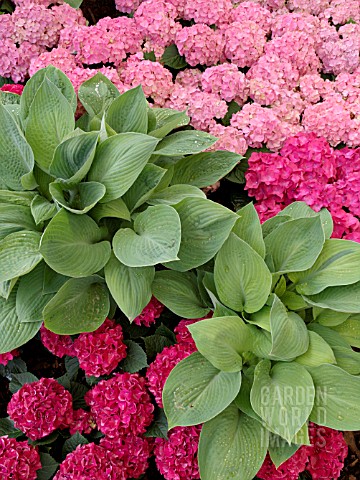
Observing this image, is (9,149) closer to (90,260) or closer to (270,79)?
(90,260)

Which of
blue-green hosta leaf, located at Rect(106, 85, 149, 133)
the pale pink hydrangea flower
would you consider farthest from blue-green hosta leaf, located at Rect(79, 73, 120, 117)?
the pale pink hydrangea flower

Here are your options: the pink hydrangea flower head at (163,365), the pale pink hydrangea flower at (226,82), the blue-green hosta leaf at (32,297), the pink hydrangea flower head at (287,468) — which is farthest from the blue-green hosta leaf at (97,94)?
the pink hydrangea flower head at (287,468)

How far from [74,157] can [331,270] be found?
780 mm

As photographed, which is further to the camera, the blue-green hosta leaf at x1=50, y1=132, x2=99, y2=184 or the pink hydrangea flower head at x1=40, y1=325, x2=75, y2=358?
the pink hydrangea flower head at x1=40, y1=325, x2=75, y2=358

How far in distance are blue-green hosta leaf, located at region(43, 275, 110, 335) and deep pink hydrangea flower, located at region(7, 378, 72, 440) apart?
0.59 feet

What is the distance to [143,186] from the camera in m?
1.66

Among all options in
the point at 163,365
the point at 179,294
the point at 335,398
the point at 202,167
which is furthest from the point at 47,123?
the point at 335,398

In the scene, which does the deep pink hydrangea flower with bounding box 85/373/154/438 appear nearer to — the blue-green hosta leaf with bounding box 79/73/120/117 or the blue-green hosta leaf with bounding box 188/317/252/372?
the blue-green hosta leaf with bounding box 188/317/252/372

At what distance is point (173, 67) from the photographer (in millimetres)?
2355

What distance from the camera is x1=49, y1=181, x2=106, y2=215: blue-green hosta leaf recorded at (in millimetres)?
1494

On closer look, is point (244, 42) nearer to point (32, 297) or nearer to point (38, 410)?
point (32, 297)

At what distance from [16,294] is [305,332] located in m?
0.81

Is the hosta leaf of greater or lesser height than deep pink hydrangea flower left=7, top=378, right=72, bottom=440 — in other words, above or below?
above

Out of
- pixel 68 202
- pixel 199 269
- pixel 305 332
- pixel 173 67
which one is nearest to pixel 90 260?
pixel 68 202
